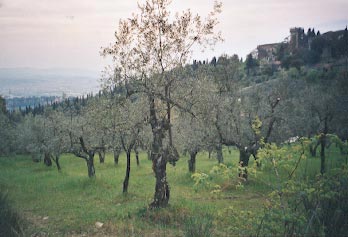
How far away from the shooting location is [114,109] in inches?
763

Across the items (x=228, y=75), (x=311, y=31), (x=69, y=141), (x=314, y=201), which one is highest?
(x=311, y=31)

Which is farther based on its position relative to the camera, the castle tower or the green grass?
the castle tower

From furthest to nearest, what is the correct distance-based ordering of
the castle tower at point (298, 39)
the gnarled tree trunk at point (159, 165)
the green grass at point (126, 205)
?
1. the castle tower at point (298, 39)
2. the gnarled tree trunk at point (159, 165)
3. the green grass at point (126, 205)

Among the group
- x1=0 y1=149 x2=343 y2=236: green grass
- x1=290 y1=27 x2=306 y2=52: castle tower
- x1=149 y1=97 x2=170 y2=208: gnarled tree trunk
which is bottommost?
x1=0 y1=149 x2=343 y2=236: green grass

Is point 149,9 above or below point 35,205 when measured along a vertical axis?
above

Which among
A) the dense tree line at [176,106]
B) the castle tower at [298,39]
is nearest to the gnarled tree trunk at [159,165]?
the dense tree line at [176,106]

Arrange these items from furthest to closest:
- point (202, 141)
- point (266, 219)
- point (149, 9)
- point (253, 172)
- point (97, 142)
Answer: point (97, 142), point (202, 141), point (149, 9), point (253, 172), point (266, 219)

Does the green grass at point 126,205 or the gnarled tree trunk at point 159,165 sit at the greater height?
the gnarled tree trunk at point 159,165

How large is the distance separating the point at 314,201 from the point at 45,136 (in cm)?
5139

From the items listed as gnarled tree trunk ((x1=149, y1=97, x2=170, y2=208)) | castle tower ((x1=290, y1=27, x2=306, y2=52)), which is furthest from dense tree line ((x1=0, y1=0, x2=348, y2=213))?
castle tower ((x1=290, y1=27, x2=306, y2=52))

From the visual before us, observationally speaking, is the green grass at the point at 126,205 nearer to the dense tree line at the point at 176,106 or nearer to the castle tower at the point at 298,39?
the dense tree line at the point at 176,106

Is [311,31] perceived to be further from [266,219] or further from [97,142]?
[266,219]

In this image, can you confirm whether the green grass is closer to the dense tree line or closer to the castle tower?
the dense tree line

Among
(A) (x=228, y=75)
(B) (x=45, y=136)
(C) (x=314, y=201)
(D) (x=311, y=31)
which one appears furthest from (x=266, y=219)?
(D) (x=311, y=31)
